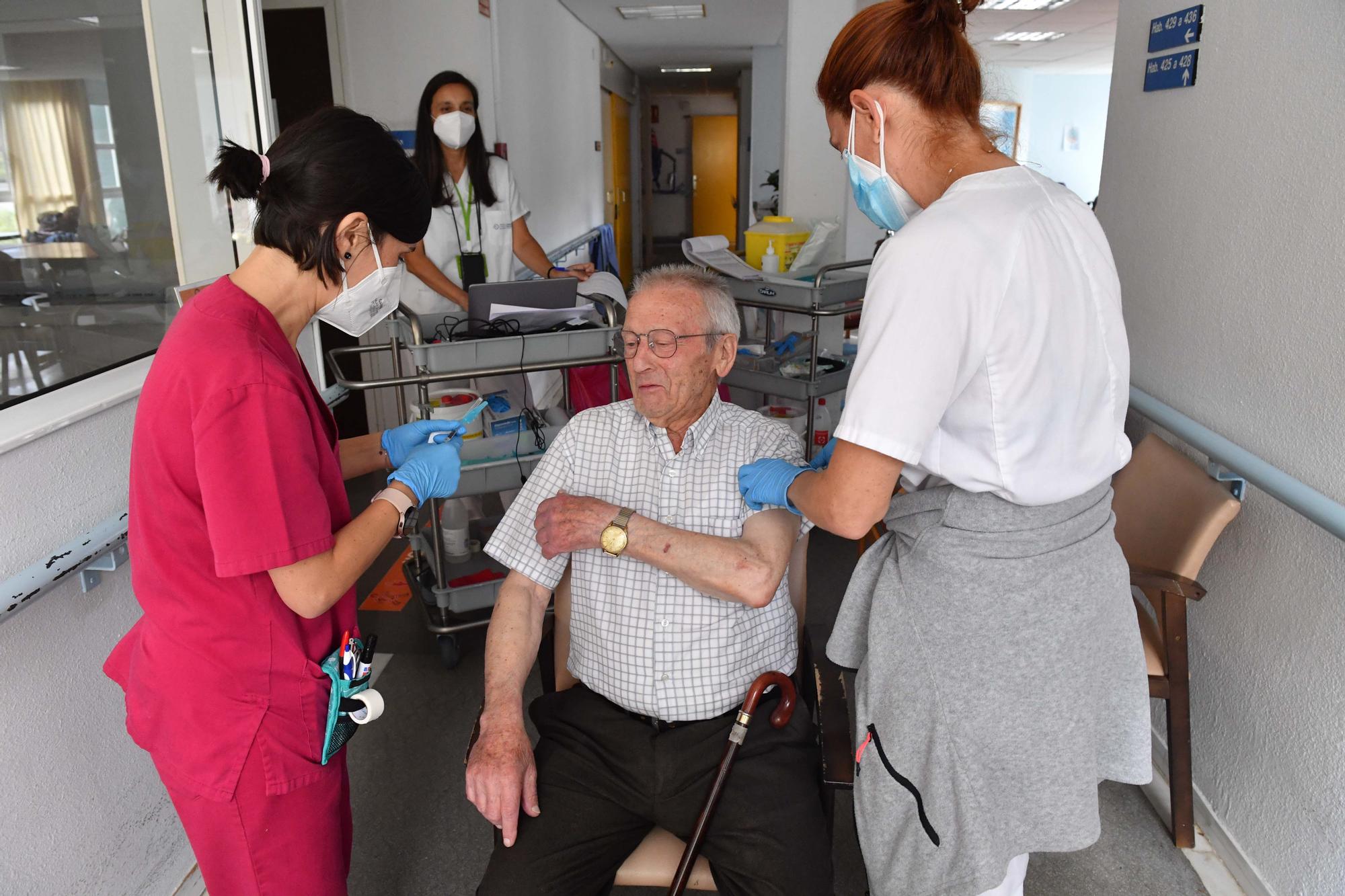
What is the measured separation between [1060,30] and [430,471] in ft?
29.9

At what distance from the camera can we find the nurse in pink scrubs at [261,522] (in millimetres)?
1101

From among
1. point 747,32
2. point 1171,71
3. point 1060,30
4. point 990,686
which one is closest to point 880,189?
point 990,686

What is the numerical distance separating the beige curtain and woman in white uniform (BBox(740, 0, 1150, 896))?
140 centimetres

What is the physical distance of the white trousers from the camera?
4.42 feet

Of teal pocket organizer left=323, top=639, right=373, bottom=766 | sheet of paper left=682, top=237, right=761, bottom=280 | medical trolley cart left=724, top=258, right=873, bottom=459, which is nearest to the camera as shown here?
teal pocket organizer left=323, top=639, right=373, bottom=766

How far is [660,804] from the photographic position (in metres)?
1.55

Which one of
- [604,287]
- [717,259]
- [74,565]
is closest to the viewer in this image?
[74,565]

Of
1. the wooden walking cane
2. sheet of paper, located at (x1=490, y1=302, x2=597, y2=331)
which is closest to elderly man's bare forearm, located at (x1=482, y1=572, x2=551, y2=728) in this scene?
the wooden walking cane

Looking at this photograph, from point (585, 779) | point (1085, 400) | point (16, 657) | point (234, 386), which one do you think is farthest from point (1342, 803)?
point (16, 657)

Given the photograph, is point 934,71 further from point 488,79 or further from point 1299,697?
point 488,79

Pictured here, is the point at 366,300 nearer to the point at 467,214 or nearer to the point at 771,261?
the point at 467,214

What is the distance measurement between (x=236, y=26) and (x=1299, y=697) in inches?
112

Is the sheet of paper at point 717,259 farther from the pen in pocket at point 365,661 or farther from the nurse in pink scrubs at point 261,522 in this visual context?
the pen in pocket at point 365,661

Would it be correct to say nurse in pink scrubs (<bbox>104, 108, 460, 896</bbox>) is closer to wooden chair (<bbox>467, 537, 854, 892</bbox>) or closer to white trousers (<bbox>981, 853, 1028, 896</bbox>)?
wooden chair (<bbox>467, 537, 854, 892</bbox>)
